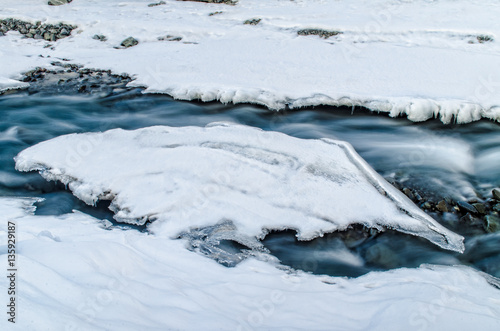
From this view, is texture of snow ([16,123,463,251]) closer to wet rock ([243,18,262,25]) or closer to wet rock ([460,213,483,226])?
wet rock ([460,213,483,226])

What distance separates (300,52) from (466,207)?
15.0 feet

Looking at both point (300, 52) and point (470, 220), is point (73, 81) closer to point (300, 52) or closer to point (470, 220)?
point (300, 52)

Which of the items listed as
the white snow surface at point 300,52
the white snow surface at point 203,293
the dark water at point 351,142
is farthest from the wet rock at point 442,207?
the white snow surface at point 300,52

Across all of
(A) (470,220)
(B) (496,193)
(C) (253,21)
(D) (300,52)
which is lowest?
(A) (470,220)

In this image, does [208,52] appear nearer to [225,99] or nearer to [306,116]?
[225,99]

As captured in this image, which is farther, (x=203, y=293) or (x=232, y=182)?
(x=232, y=182)

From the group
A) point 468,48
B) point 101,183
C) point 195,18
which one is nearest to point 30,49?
point 195,18

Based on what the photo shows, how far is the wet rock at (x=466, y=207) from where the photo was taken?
375 centimetres

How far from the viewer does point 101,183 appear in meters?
3.97

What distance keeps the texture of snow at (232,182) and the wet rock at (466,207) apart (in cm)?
47

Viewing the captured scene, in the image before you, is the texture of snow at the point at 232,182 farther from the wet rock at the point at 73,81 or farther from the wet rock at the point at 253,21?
the wet rock at the point at 253,21

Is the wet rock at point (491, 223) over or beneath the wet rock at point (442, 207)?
beneath

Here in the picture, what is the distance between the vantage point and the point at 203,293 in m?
2.39

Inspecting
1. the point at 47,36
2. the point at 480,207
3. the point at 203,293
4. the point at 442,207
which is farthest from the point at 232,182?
the point at 47,36
